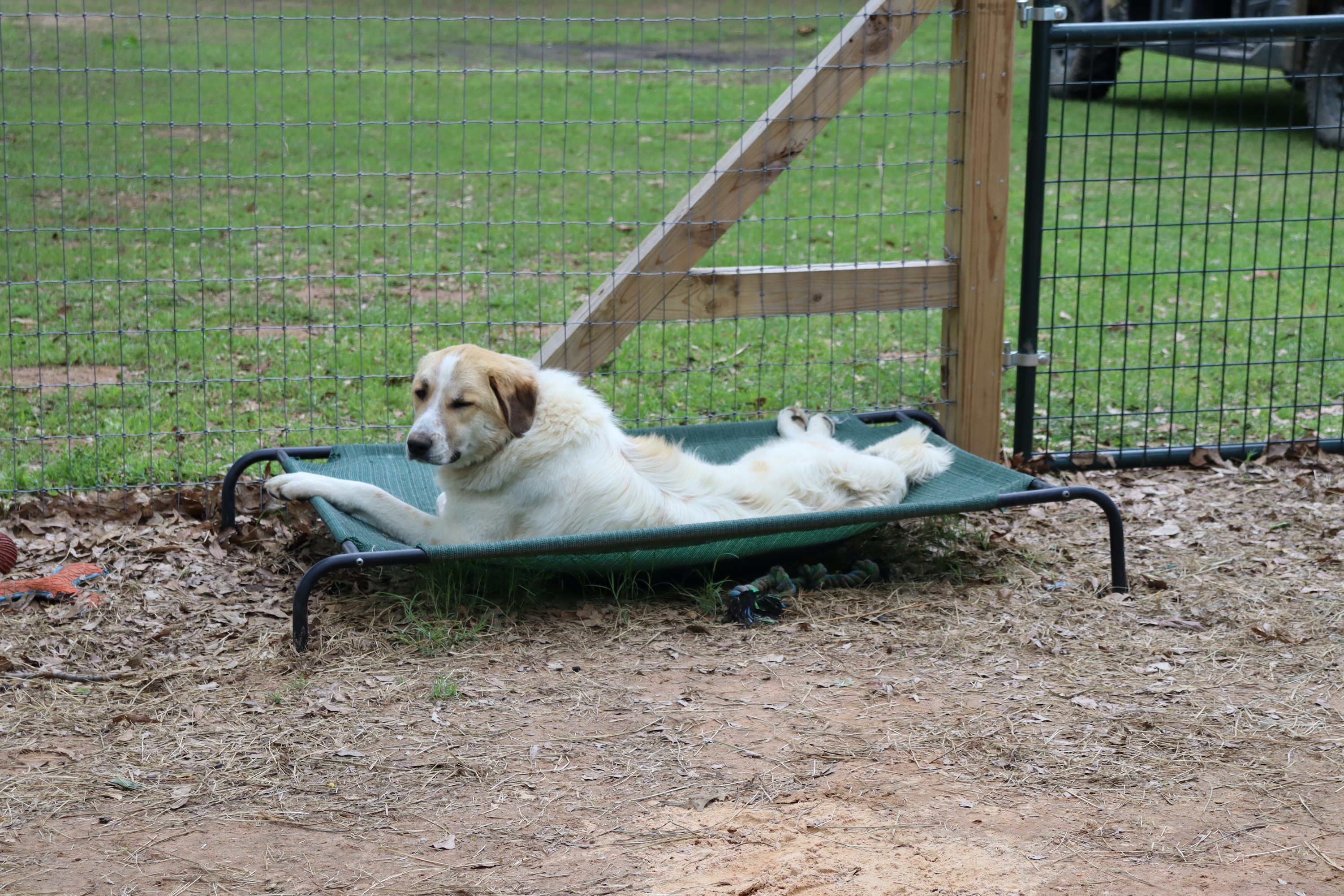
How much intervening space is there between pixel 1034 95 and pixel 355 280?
535cm

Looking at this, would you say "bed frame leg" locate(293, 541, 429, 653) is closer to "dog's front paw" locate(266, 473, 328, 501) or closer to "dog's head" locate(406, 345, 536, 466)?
"dog's head" locate(406, 345, 536, 466)

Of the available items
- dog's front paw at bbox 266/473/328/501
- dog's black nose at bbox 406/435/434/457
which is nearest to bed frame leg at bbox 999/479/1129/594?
dog's black nose at bbox 406/435/434/457

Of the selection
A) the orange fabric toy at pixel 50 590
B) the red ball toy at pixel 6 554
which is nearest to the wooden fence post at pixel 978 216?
the orange fabric toy at pixel 50 590

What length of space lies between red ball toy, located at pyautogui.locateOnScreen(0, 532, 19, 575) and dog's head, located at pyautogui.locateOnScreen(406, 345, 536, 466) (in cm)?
163

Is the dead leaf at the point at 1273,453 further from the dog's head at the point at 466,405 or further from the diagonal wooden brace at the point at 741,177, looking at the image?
the dog's head at the point at 466,405

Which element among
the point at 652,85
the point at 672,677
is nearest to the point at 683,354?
the point at 672,677

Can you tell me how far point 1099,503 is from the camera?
15.0 feet

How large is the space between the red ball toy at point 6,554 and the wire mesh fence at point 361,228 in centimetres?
87

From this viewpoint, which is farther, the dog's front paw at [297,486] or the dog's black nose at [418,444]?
the dog's front paw at [297,486]

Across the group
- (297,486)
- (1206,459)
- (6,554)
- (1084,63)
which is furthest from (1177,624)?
(1084,63)

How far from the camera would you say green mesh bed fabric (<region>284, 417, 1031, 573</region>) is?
4.09 m

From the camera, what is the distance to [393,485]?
509 centimetres

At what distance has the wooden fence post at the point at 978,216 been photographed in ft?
17.6

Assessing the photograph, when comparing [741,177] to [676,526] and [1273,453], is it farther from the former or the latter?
[1273,453]
